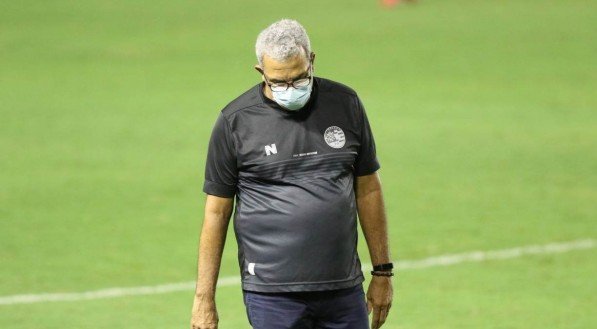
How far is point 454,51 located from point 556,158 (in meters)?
9.60

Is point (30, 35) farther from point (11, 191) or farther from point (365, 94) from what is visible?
point (11, 191)

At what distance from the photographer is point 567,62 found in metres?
24.6

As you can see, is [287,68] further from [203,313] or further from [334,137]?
[203,313]

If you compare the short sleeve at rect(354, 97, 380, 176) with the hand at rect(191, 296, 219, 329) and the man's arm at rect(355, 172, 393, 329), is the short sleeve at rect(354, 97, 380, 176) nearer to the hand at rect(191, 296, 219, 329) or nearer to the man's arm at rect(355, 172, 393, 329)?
the man's arm at rect(355, 172, 393, 329)

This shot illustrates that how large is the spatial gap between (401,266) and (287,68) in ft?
19.2

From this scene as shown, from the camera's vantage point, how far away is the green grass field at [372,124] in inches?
441

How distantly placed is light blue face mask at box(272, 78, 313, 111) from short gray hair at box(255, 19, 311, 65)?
0.50 feet

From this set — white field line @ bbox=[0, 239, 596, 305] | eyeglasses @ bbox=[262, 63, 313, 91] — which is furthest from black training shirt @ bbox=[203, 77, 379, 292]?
white field line @ bbox=[0, 239, 596, 305]

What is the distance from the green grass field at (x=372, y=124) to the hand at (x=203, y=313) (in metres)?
3.68

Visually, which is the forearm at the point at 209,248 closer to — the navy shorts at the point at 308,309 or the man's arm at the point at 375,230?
the navy shorts at the point at 308,309

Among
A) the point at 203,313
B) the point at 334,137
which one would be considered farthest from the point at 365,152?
the point at 203,313

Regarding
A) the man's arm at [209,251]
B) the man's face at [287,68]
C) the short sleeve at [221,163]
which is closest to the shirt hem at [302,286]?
the man's arm at [209,251]

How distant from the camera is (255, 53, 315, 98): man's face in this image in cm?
624

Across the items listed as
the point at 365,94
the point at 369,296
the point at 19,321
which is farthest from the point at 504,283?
the point at 365,94
